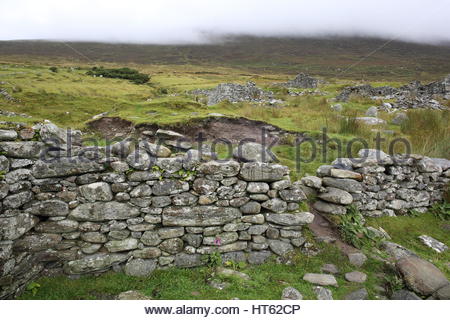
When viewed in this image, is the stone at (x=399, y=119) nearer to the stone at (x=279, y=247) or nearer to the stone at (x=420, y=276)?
the stone at (x=420, y=276)

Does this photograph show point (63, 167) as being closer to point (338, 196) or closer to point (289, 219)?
point (289, 219)

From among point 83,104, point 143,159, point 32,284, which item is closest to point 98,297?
point 32,284

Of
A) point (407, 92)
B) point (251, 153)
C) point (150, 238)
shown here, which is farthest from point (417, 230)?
point (407, 92)

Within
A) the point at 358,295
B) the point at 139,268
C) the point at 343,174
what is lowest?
the point at 358,295

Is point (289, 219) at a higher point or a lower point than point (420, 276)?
higher

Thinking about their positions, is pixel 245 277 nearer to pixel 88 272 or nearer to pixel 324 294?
pixel 324 294

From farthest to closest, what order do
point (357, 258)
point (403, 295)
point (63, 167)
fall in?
point (357, 258) < point (63, 167) < point (403, 295)

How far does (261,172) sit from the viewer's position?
4844mm

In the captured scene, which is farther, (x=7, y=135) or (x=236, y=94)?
(x=236, y=94)

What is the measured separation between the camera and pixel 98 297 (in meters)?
4.16

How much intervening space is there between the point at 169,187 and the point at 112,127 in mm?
5698

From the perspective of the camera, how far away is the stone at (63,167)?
4160mm

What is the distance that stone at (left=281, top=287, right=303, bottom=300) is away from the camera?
4023 millimetres

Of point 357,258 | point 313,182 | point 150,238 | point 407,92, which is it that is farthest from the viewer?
point 407,92
